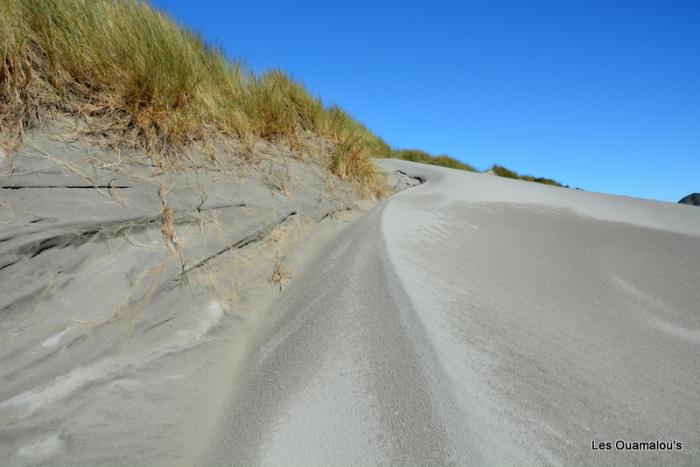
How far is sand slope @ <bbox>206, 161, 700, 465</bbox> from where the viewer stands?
86 cm

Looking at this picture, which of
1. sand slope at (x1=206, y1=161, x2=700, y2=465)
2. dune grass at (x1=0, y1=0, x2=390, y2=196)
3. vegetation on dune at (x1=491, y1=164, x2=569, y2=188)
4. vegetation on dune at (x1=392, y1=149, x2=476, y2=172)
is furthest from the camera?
vegetation on dune at (x1=491, y1=164, x2=569, y2=188)

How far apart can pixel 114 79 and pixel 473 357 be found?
2147 mm

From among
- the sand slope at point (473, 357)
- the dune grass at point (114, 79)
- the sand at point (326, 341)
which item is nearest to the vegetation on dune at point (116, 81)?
the dune grass at point (114, 79)

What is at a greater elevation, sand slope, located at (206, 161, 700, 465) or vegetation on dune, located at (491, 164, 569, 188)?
vegetation on dune, located at (491, 164, 569, 188)

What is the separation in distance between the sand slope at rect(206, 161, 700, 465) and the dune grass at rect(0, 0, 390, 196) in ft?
3.70

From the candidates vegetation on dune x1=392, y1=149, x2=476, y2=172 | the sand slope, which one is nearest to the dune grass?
the sand slope

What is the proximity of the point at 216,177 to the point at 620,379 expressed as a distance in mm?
1870

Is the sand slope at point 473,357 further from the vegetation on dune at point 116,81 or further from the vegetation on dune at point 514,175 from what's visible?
the vegetation on dune at point 514,175

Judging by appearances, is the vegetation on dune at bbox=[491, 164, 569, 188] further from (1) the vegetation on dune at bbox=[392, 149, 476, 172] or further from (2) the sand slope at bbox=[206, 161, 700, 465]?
(2) the sand slope at bbox=[206, 161, 700, 465]

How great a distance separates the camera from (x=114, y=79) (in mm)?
2018

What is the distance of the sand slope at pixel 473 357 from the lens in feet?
2.84

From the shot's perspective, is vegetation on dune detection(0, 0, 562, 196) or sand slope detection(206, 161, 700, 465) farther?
vegetation on dune detection(0, 0, 562, 196)

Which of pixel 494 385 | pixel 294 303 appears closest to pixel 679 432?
pixel 494 385

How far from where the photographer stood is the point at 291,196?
91.7 inches
